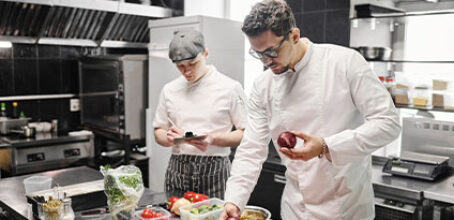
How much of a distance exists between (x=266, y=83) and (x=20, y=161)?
10.1 ft

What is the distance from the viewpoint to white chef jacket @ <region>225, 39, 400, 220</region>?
1665 mm

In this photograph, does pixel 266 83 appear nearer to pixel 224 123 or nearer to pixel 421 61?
pixel 224 123

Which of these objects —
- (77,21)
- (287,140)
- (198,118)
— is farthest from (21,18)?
(287,140)

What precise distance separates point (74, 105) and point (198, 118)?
291 centimetres

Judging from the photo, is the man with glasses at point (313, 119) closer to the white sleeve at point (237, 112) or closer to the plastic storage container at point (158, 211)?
the plastic storage container at point (158, 211)

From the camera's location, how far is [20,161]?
402cm

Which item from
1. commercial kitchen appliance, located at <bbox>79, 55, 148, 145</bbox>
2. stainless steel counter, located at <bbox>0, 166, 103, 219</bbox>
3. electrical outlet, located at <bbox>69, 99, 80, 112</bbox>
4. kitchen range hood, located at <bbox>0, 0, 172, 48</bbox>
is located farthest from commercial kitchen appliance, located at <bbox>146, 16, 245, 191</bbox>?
stainless steel counter, located at <bbox>0, 166, 103, 219</bbox>

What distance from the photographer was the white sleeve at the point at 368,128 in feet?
5.04

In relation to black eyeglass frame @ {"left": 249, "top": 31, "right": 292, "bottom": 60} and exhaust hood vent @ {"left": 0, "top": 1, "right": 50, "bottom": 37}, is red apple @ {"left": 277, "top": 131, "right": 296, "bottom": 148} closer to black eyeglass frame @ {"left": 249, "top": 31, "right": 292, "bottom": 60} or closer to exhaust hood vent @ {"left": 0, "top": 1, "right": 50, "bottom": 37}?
black eyeglass frame @ {"left": 249, "top": 31, "right": 292, "bottom": 60}

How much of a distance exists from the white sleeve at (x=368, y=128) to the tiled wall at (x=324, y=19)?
196 centimetres

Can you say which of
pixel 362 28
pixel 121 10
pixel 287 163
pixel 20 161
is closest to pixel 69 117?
pixel 20 161

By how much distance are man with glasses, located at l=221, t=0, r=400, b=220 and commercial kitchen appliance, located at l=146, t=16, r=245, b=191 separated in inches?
86.0

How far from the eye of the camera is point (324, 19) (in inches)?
143

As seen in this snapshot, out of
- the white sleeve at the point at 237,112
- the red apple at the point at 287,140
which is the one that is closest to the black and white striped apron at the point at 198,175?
the white sleeve at the point at 237,112
